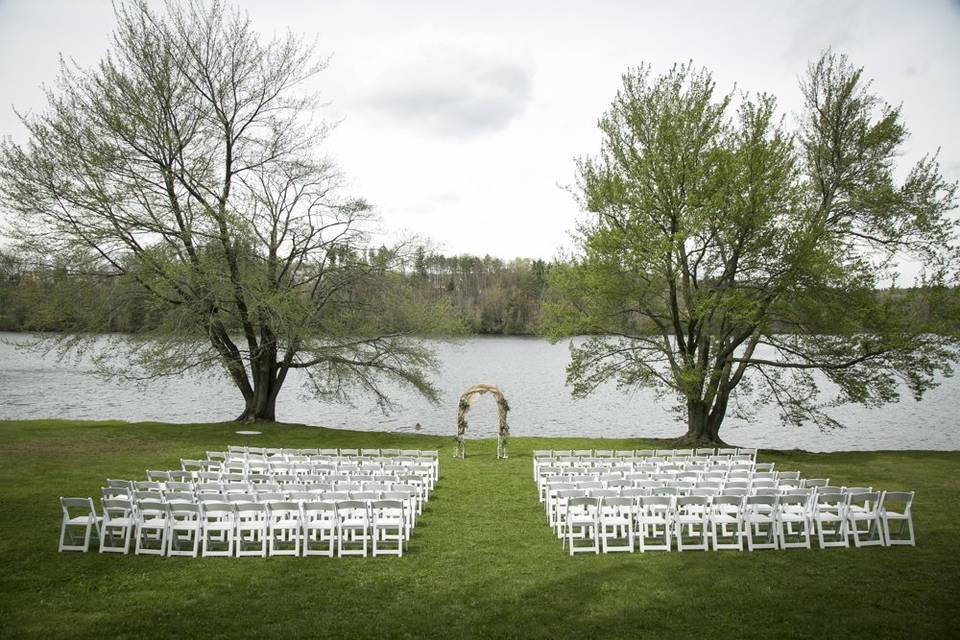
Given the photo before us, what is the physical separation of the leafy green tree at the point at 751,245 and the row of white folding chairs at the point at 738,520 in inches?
361

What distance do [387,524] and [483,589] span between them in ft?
7.25

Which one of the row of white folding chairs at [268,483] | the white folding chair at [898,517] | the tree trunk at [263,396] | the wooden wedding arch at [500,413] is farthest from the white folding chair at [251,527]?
the tree trunk at [263,396]

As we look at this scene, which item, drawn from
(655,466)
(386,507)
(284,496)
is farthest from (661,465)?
(284,496)

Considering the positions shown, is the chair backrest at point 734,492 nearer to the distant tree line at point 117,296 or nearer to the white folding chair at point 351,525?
the white folding chair at point 351,525

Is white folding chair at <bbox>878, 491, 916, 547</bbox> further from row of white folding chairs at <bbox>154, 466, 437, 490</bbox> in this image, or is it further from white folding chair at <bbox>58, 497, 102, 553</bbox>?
white folding chair at <bbox>58, 497, 102, 553</bbox>

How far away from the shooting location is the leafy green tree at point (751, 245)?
65.9 feet

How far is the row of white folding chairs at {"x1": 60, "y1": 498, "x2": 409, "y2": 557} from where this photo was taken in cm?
981

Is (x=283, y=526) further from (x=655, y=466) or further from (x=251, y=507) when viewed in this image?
(x=655, y=466)

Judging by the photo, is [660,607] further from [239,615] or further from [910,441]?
[910,441]

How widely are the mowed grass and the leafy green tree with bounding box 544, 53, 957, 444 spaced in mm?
8279

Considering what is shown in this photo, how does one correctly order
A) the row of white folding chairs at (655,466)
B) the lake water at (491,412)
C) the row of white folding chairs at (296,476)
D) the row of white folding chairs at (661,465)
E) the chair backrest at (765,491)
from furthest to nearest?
the lake water at (491,412)
the row of white folding chairs at (661,465)
the row of white folding chairs at (655,466)
the row of white folding chairs at (296,476)
the chair backrest at (765,491)

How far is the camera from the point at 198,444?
20938 mm

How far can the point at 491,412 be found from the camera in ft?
116

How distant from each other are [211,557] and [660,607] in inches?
257
